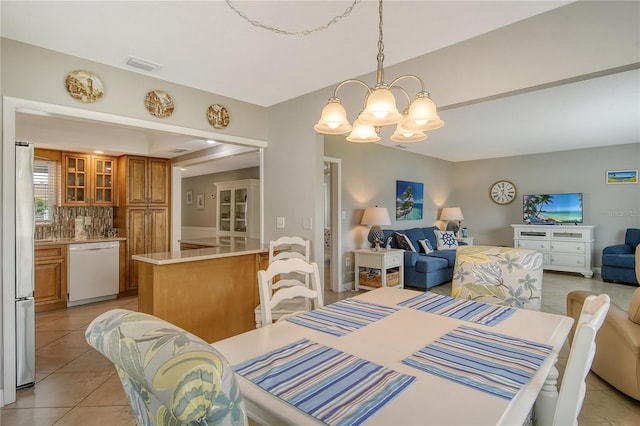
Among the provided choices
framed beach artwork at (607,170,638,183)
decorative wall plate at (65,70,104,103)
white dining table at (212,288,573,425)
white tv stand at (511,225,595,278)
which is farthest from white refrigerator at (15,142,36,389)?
framed beach artwork at (607,170,638,183)

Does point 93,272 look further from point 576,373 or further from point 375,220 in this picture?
point 576,373

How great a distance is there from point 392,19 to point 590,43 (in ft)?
3.50

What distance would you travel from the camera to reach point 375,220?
5113 mm

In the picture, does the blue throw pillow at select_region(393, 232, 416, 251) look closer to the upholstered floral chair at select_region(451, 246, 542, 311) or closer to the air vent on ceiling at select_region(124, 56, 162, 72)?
the upholstered floral chair at select_region(451, 246, 542, 311)

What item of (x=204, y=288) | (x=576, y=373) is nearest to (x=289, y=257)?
(x=204, y=288)

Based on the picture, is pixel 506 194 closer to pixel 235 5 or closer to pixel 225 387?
pixel 235 5

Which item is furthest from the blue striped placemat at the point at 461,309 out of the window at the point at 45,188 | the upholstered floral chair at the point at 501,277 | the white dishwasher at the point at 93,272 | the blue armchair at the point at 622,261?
the blue armchair at the point at 622,261

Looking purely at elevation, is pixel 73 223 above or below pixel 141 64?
below

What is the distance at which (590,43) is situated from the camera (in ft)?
6.01

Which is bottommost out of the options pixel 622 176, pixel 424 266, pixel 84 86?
pixel 424 266

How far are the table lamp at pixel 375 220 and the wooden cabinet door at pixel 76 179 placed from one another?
13.3 ft

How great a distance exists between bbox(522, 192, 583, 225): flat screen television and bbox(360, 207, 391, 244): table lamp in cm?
379

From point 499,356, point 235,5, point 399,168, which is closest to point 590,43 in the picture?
point 499,356

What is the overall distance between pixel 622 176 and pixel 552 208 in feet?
3.92
